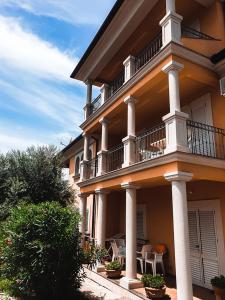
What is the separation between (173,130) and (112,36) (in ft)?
22.3

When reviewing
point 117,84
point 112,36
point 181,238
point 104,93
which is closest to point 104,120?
point 104,93

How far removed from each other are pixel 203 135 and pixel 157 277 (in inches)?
190

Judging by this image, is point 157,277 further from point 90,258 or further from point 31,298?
point 31,298

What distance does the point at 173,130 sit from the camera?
292 inches

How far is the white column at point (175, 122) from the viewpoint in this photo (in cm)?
730

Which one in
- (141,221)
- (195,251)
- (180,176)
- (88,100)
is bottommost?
(195,251)

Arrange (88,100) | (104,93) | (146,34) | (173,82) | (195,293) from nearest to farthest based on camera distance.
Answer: (173,82)
(195,293)
(146,34)
(104,93)
(88,100)

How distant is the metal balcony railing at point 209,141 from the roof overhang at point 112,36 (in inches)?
192

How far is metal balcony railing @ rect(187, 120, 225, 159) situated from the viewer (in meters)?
8.62

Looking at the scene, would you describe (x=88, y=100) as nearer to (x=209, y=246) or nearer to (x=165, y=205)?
(x=165, y=205)

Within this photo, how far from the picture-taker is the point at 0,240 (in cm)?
820

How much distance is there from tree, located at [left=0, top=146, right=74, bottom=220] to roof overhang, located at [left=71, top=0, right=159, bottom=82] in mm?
5276

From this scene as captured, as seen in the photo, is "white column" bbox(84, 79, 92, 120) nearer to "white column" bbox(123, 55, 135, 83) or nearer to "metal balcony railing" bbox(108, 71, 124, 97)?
"metal balcony railing" bbox(108, 71, 124, 97)

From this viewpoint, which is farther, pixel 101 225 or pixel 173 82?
pixel 101 225
